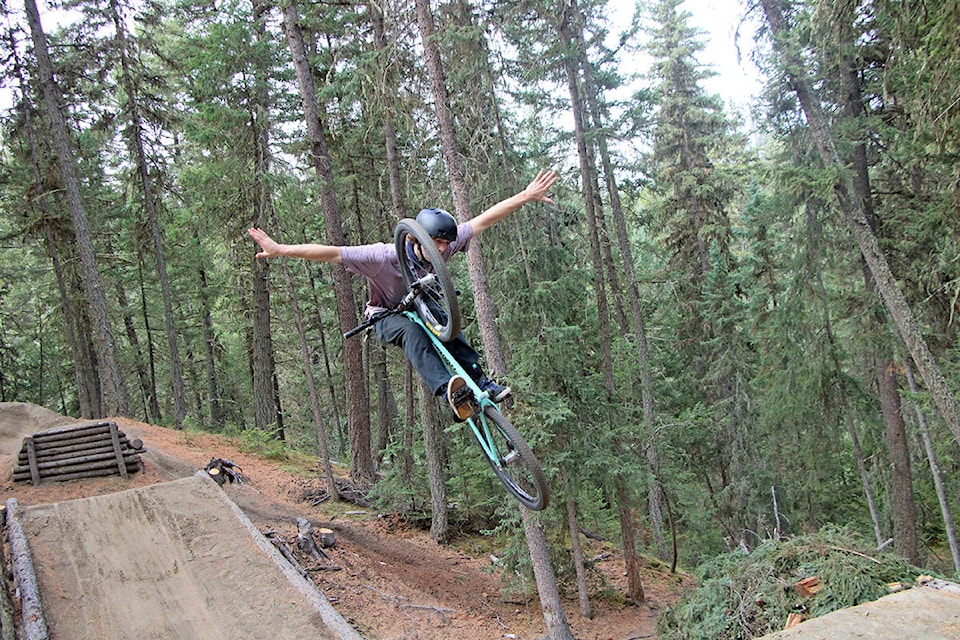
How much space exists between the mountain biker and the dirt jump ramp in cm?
401

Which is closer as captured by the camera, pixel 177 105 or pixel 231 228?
pixel 231 228

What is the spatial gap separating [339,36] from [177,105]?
10.6 m

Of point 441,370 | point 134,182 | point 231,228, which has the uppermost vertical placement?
point 134,182

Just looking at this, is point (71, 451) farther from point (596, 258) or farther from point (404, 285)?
point (596, 258)

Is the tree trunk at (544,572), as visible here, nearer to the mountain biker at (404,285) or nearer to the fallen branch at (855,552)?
the fallen branch at (855,552)

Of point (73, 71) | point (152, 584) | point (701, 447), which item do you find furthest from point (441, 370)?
point (701, 447)

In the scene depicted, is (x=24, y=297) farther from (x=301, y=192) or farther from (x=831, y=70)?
(x=831, y=70)

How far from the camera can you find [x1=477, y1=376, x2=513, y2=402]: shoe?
484 centimetres

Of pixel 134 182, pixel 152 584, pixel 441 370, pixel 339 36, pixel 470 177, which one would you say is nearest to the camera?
pixel 441 370

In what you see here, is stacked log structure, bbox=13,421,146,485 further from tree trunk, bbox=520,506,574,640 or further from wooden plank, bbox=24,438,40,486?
tree trunk, bbox=520,506,574,640

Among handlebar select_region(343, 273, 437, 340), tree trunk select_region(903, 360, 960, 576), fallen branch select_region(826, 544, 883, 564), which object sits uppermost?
handlebar select_region(343, 273, 437, 340)

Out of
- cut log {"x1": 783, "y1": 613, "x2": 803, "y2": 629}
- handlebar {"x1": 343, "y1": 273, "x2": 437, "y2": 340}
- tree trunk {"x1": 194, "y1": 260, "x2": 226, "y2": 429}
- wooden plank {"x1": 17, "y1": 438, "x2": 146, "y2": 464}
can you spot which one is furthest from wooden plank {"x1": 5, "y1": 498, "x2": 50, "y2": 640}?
tree trunk {"x1": 194, "y1": 260, "x2": 226, "y2": 429}

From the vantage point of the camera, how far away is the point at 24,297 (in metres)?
26.1

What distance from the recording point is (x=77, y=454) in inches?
485
